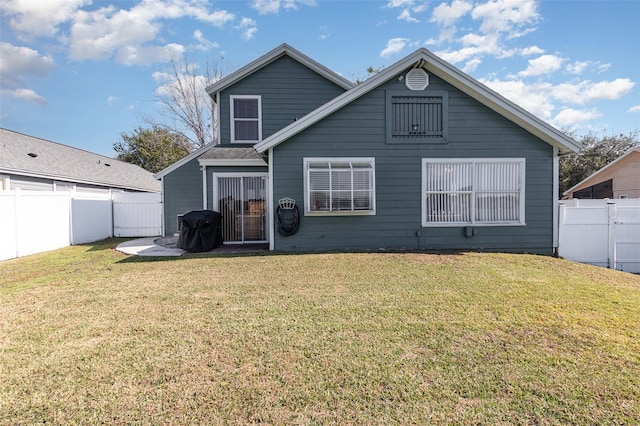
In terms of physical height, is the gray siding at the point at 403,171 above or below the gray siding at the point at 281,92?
below

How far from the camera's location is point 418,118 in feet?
25.9

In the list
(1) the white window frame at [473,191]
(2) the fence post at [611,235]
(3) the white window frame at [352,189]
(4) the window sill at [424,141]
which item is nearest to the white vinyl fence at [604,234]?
(2) the fence post at [611,235]

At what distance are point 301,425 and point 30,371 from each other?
2413mm

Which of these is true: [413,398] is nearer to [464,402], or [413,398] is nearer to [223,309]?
[464,402]

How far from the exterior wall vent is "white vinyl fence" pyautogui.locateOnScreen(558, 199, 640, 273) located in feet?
16.0

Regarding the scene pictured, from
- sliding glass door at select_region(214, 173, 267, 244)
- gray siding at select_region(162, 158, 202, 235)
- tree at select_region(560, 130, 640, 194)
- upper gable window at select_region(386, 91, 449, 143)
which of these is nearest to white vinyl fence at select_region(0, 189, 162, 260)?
gray siding at select_region(162, 158, 202, 235)

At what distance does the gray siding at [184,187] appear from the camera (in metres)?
11.5

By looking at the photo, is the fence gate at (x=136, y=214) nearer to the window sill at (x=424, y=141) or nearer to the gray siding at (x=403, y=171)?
the gray siding at (x=403, y=171)

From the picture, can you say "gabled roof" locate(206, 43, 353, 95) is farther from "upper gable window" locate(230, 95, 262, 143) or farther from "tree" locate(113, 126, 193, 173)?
"tree" locate(113, 126, 193, 173)

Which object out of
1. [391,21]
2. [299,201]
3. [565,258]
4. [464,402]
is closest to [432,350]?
[464,402]

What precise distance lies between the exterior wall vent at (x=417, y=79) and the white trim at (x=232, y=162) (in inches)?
184

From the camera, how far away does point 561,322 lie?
11.6 feet

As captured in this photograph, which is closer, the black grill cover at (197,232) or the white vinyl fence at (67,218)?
the white vinyl fence at (67,218)

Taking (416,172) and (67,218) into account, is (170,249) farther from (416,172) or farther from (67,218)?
(416,172)
